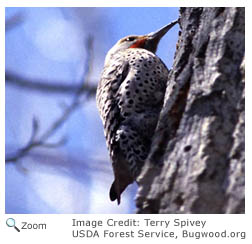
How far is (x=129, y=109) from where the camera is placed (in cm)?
341

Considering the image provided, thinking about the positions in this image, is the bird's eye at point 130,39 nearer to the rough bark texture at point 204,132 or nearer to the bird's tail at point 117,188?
the bird's tail at point 117,188

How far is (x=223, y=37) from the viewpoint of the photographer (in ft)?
8.20

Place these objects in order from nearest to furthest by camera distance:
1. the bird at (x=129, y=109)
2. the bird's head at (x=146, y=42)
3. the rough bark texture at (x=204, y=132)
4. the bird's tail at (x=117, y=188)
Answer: the rough bark texture at (x=204, y=132) < the bird at (x=129, y=109) < the bird's tail at (x=117, y=188) < the bird's head at (x=146, y=42)

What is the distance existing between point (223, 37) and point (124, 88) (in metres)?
1.15

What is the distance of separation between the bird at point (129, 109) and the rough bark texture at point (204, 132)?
2.25 feet

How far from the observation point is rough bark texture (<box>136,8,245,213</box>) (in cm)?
205

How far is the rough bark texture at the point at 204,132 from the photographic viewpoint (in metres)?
2.05

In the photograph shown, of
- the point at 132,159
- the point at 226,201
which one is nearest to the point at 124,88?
the point at 132,159

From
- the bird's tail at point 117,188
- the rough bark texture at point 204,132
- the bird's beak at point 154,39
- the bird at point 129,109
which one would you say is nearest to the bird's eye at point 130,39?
the bird's beak at point 154,39

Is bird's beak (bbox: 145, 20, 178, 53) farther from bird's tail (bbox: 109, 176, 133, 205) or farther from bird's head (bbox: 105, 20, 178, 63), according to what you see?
bird's tail (bbox: 109, 176, 133, 205)

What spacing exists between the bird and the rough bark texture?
69 centimetres

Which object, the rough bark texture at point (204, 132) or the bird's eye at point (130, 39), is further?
the bird's eye at point (130, 39)

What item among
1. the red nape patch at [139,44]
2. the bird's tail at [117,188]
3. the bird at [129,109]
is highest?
the red nape patch at [139,44]

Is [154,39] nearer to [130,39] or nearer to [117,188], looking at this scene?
[130,39]
